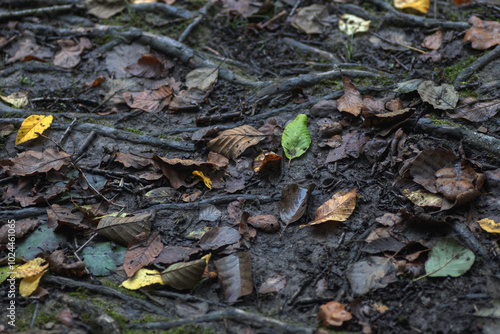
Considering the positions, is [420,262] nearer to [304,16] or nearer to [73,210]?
[73,210]

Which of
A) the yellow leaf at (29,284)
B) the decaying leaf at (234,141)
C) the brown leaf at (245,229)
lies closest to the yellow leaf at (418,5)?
the decaying leaf at (234,141)

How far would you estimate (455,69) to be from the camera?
12.2 ft

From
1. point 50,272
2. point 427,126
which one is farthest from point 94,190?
point 427,126

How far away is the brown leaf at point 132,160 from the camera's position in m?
3.34

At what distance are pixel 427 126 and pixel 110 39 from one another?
12.7ft

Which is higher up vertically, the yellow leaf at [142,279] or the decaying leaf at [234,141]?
the decaying leaf at [234,141]

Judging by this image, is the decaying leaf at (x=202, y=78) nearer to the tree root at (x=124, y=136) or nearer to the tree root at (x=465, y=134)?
the tree root at (x=124, y=136)

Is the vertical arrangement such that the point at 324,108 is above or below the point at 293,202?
above

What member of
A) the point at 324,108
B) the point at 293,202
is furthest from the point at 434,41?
the point at 293,202

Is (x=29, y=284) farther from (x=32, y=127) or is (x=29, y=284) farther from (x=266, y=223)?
(x=32, y=127)

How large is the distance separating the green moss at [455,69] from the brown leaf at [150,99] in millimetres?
2774

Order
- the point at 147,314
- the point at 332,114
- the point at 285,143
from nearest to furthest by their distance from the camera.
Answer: the point at 147,314, the point at 285,143, the point at 332,114

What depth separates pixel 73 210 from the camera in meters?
2.97

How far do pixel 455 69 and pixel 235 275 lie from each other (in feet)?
9.67
